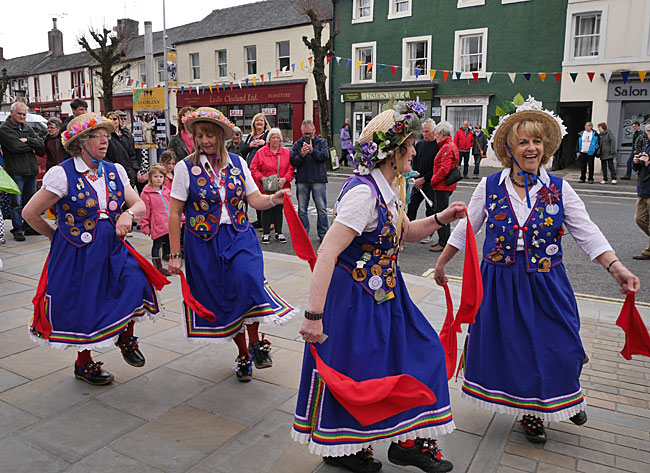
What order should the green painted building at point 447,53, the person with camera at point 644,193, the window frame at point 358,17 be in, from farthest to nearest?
1. the window frame at point 358,17
2. the green painted building at point 447,53
3. the person with camera at point 644,193

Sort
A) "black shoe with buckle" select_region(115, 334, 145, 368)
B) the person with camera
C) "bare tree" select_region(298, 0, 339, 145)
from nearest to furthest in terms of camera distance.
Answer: "black shoe with buckle" select_region(115, 334, 145, 368), the person with camera, "bare tree" select_region(298, 0, 339, 145)

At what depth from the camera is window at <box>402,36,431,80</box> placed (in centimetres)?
2439

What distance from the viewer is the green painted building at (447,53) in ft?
70.9

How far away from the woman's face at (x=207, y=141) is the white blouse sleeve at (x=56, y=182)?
0.93 meters

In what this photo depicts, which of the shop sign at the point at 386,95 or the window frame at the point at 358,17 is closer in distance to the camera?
the shop sign at the point at 386,95

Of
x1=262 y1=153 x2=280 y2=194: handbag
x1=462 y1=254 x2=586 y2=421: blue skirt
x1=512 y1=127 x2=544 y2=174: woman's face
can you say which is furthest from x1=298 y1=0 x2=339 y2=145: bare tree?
x1=462 y1=254 x2=586 y2=421: blue skirt

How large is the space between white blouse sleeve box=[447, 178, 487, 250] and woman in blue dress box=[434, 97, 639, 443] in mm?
12

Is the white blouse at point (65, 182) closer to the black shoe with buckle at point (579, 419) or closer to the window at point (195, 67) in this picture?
the black shoe with buckle at point (579, 419)

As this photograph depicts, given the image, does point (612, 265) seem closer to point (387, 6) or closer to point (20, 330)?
point (20, 330)

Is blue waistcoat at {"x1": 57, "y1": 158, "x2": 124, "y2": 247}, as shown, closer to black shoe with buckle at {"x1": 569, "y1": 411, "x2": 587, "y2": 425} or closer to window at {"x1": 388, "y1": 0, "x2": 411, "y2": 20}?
black shoe with buckle at {"x1": 569, "y1": 411, "x2": 587, "y2": 425}

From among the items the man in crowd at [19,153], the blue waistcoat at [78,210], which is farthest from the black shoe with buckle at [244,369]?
the man in crowd at [19,153]

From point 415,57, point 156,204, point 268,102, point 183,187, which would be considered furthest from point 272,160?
point 268,102

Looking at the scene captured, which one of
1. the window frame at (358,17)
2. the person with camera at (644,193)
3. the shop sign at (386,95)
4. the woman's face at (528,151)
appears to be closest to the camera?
the woman's face at (528,151)

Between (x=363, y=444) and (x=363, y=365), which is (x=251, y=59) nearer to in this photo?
(x=363, y=365)
